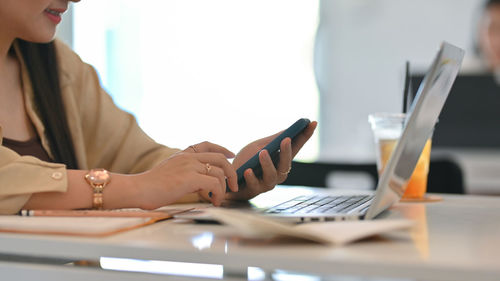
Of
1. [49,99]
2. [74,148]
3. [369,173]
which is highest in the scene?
[49,99]

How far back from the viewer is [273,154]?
0.98 metres

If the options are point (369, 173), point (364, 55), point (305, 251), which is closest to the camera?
point (305, 251)

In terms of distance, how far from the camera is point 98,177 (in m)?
0.87

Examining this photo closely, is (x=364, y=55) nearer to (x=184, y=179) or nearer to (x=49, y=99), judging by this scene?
(x=49, y=99)

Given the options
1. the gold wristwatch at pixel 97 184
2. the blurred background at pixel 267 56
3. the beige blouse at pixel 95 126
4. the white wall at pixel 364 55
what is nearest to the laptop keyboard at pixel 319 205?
the gold wristwatch at pixel 97 184

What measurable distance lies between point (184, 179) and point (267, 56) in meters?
3.75

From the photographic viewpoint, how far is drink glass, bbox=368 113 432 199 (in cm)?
113

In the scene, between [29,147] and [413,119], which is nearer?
[413,119]

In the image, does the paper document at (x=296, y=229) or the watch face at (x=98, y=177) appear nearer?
the paper document at (x=296, y=229)

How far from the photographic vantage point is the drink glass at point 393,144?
1.13 m

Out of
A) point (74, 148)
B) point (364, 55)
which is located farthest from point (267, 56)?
point (74, 148)

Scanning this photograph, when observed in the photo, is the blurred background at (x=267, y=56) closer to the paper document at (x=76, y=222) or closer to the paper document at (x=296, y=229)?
the paper document at (x=76, y=222)

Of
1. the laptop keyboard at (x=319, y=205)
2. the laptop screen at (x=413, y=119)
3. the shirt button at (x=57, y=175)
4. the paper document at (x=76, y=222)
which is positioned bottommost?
the laptop keyboard at (x=319, y=205)

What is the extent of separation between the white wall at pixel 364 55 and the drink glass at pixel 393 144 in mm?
3359
